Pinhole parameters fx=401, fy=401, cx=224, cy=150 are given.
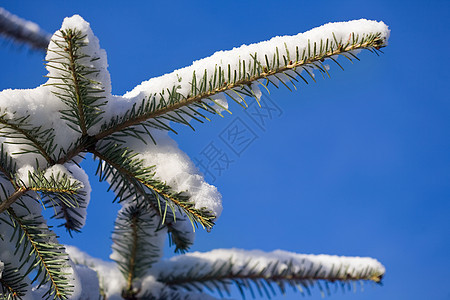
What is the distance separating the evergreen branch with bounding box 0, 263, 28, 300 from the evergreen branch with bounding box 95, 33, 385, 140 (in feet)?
1.56

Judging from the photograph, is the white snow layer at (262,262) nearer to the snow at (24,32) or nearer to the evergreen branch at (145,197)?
the evergreen branch at (145,197)

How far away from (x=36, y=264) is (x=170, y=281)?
812mm

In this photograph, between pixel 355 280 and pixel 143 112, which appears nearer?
pixel 143 112

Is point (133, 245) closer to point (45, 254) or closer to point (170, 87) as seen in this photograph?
point (45, 254)

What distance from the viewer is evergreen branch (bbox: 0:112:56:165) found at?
1002 mm

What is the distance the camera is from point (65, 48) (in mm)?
980

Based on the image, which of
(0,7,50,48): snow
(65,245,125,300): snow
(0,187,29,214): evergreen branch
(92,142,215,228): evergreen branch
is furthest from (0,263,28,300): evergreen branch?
(0,7,50,48): snow

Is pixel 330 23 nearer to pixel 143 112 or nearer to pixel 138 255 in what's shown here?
pixel 143 112

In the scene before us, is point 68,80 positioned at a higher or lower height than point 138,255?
higher

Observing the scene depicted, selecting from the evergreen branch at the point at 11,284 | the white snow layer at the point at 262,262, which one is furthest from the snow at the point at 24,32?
the white snow layer at the point at 262,262

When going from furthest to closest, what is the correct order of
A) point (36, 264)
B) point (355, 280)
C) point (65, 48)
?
point (355, 280) < point (36, 264) < point (65, 48)

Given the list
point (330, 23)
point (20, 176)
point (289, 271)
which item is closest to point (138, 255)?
point (289, 271)

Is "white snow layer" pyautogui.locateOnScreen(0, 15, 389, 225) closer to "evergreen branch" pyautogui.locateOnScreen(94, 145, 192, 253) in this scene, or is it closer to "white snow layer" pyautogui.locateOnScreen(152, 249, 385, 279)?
"evergreen branch" pyautogui.locateOnScreen(94, 145, 192, 253)

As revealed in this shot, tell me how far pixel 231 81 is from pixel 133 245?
0.96m
